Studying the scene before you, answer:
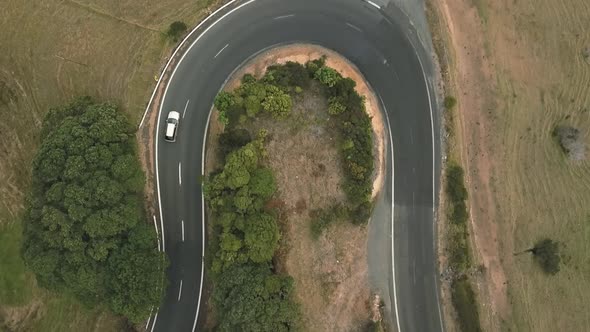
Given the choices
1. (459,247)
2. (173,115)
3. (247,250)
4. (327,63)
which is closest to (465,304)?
(459,247)

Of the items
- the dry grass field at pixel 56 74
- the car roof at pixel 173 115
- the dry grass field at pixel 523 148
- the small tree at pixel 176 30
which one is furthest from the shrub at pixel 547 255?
the small tree at pixel 176 30

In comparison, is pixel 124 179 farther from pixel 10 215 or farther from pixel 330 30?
pixel 330 30

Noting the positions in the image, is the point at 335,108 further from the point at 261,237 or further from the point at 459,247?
the point at 459,247

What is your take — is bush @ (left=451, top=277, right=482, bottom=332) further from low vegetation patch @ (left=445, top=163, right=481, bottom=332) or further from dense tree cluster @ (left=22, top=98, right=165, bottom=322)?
dense tree cluster @ (left=22, top=98, right=165, bottom=322)

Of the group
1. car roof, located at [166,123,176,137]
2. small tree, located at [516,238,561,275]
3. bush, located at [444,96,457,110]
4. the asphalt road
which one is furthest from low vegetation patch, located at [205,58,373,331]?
small tree, located at [516,238,561,275]

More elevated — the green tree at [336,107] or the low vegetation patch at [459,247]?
the green tree at [336,107]

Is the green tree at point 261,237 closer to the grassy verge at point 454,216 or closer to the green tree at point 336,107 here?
the green tree at point 336,107
